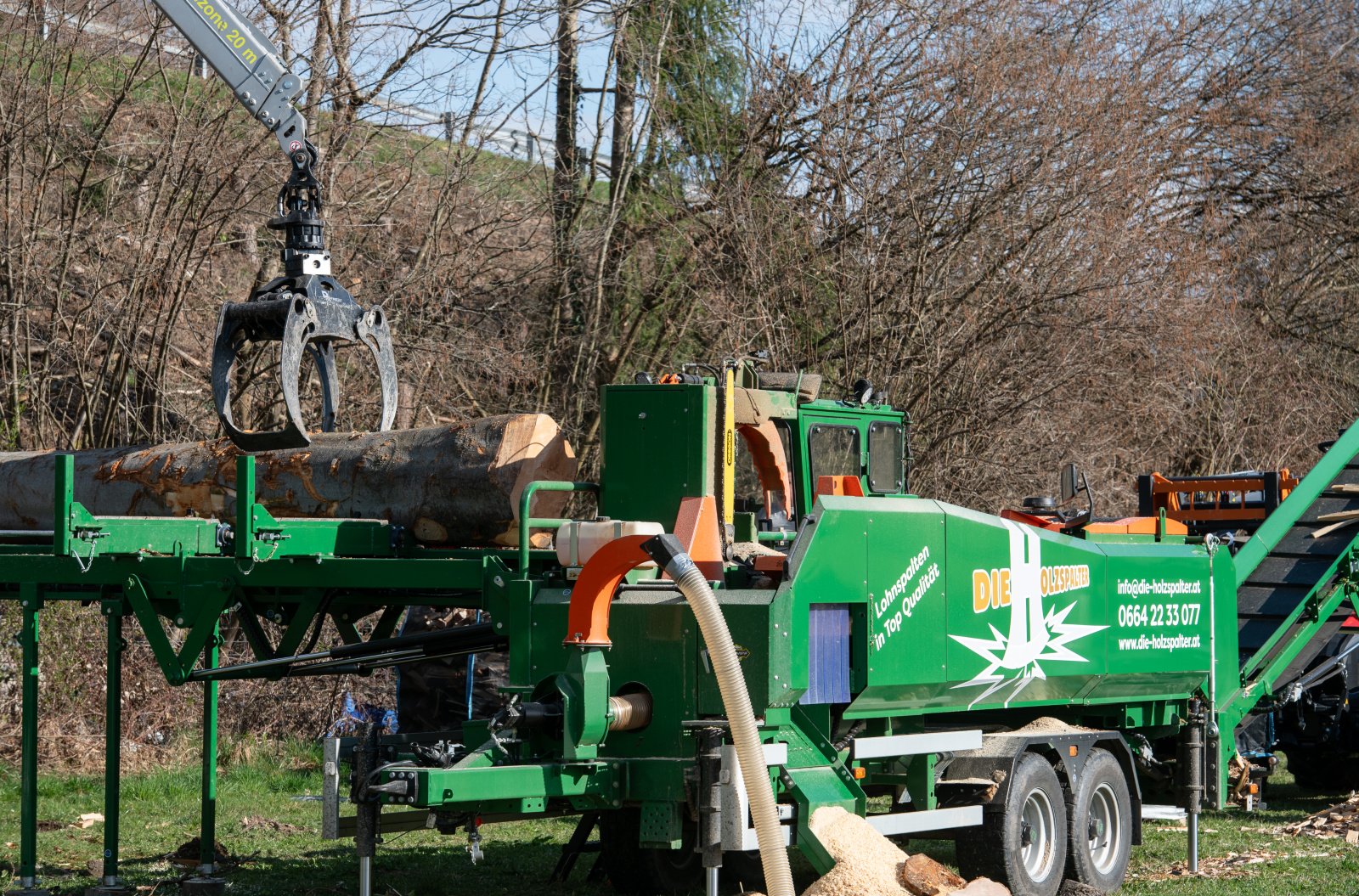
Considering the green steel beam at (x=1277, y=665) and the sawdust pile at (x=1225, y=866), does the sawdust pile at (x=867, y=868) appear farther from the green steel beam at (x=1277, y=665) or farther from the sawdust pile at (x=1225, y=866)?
the green steel beam at (x=1277, y=665)

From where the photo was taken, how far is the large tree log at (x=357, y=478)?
8992mm

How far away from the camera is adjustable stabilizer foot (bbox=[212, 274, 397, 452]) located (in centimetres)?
793

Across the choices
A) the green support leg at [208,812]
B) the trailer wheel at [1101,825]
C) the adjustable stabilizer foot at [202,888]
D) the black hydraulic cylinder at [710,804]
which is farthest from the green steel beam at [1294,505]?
the adjustable stabilizer foot at [202,888]

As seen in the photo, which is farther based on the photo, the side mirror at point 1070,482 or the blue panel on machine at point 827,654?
the side mirror at point 1070,482

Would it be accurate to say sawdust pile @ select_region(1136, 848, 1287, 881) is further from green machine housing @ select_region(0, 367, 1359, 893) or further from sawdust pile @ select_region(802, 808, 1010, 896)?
sawdust pile @ select_region(802, 808, 1010, 896)

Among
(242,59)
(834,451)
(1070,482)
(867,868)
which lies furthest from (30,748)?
(1070,482)

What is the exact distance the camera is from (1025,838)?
27.8 feet

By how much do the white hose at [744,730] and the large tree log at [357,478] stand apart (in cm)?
284

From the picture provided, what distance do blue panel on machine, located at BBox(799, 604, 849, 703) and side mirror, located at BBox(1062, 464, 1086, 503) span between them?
3.20m

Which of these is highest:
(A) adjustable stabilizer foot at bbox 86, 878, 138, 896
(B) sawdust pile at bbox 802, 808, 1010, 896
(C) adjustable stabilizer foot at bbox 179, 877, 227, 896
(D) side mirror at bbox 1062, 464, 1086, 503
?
(D) side mirror at bbox 1062, 464, 1086, 503

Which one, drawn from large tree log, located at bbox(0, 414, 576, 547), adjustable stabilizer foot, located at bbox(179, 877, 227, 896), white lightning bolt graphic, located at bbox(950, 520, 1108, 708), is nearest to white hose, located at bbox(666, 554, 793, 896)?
white lightning bolt graphic, located at bbox(950, 520, 1108, 708)

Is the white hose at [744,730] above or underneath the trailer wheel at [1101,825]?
above

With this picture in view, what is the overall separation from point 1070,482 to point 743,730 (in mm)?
4557

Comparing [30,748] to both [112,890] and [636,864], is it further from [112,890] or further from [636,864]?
[636,864]
